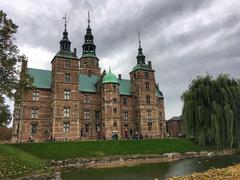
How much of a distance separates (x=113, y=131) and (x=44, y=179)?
27483 millimetres

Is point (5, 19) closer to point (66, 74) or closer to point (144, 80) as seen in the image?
point (66, 74)

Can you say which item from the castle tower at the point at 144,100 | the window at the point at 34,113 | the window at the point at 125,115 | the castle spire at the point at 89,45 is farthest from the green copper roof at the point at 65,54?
the castle spire at the point at 89,45

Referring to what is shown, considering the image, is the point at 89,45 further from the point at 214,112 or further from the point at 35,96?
the point at 214,112

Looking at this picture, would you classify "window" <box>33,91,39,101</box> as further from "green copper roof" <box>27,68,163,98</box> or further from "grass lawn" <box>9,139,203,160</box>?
"grass lawn" <box>9,139,203,160</box>

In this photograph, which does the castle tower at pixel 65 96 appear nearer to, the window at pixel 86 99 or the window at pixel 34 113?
the window at pixel 34 113

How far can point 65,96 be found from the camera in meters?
45.4

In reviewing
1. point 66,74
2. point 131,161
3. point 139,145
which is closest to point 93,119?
point 66,74

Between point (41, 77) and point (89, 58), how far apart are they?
74.2ft

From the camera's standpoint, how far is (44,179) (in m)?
21.3

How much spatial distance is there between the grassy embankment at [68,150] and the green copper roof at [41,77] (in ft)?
49.4

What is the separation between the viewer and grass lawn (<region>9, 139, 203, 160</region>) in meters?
31.9

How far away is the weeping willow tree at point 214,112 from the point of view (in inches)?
919

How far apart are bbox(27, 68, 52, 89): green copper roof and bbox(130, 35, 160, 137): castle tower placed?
60.0 ft

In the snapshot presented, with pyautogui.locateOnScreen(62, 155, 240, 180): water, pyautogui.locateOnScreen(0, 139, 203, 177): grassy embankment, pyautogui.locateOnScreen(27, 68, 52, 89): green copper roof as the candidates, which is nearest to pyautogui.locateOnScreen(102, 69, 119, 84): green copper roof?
pyautogui.locateOnScreen(27, 68, 52, 89): green copper roof
